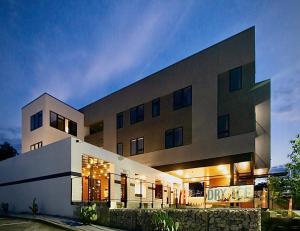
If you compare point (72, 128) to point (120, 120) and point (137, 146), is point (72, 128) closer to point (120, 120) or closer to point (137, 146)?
point (120, 120)

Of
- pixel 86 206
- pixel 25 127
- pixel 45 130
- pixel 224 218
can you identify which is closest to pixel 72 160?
pixel 86 206

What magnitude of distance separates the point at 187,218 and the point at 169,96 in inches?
686

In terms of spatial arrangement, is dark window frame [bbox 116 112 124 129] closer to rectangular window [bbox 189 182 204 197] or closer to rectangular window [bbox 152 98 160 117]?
rectangular window [bbox 152 98 160 117]

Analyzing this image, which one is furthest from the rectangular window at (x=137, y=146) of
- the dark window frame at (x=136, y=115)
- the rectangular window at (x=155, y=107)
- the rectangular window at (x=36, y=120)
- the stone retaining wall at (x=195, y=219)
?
the stone retaining wall at (x=195, y=219)

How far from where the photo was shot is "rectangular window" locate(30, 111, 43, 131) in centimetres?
2711

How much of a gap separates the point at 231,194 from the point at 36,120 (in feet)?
69.4

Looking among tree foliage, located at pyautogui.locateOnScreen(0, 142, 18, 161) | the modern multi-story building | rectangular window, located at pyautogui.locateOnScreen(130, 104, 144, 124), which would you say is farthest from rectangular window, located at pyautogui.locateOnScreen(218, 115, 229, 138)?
tree foliage, located at pyautogui.locateOnScreen(0, 142, 18, 161)

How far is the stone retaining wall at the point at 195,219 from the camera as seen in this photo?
1020 cm

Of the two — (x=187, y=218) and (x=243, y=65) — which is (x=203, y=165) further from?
(x=187, y=218)

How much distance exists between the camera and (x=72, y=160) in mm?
15188

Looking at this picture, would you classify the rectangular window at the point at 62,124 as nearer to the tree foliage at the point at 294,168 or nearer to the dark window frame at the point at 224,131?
the dark window frame at the point at 224,131

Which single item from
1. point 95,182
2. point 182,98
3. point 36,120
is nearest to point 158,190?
point 95,182

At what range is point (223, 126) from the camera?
23.8 metres

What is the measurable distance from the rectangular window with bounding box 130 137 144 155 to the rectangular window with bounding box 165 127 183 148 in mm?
3314
